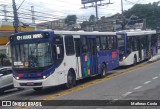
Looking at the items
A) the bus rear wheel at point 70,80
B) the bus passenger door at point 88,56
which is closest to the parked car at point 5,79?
the bus rear wheel at point 70,80

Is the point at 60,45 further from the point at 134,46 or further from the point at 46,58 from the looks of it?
the point at 134,46

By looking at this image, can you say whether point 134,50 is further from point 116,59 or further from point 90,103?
point 90,103

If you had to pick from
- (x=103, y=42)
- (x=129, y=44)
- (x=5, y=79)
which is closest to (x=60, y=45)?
(x=5, y=79)

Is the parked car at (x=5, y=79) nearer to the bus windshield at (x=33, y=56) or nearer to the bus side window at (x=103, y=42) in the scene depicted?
the bus windshield at (x=33, y=56)

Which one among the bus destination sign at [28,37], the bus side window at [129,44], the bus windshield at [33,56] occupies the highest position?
the bus destination sign at [28,37]

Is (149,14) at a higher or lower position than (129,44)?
higher

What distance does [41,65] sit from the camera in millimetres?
15984

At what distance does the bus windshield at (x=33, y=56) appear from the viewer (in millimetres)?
16016

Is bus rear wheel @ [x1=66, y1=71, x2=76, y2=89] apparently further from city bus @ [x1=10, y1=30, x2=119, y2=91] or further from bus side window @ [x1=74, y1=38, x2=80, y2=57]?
bus side window @ [x1=74, y1=38, x2=80, y2=57]

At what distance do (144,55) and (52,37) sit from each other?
2009cm

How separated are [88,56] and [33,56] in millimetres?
4648

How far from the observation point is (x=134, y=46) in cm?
3191

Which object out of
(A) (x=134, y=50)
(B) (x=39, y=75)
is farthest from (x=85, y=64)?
(A) (x=134, y=50)

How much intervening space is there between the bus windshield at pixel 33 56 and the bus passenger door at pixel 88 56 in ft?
11.5
